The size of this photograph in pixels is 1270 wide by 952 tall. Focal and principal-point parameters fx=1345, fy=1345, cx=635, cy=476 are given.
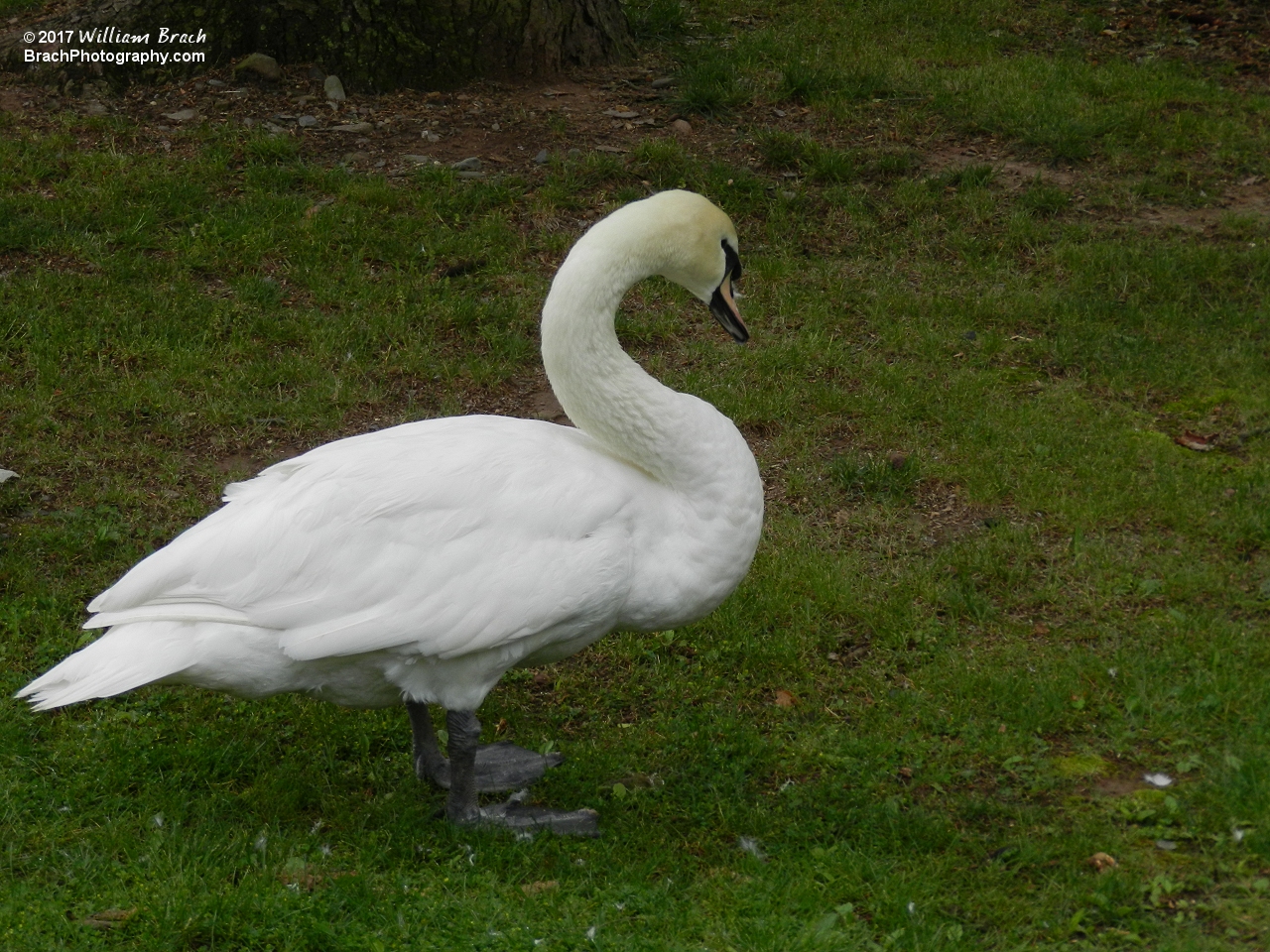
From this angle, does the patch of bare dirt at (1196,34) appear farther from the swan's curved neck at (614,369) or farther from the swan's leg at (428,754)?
the swan's leg at (428,754)

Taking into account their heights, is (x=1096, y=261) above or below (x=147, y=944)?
above

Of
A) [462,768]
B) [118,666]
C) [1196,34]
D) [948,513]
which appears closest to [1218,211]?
[1196,34]

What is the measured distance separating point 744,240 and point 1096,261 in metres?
1.98

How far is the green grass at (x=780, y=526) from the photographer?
12.4ft

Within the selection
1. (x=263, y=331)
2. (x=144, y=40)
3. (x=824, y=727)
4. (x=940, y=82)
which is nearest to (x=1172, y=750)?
(x=824, y=727)

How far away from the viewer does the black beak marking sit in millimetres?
4359

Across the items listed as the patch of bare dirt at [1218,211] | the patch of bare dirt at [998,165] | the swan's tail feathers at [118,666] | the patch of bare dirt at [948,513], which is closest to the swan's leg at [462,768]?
the swan's tail feathers at [118,666]

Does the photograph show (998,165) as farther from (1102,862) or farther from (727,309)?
(1102,862)

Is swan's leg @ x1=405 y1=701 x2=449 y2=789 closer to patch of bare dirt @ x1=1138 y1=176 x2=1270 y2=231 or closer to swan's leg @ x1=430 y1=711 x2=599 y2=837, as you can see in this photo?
swan's leg @ x1=430 y1=711 x2=599 y2=837

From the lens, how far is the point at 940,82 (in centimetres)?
940

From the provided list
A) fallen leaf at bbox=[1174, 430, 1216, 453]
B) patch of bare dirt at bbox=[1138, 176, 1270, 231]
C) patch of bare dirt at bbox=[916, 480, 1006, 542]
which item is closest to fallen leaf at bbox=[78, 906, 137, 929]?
patch of bare dirt at bbox=[916, 480, 1006, 542]

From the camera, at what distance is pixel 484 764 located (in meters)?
4.48

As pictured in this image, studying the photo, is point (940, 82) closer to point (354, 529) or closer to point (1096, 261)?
point (1096, 261)

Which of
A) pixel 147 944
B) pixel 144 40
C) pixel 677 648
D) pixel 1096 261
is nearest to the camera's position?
pixel 147 944
